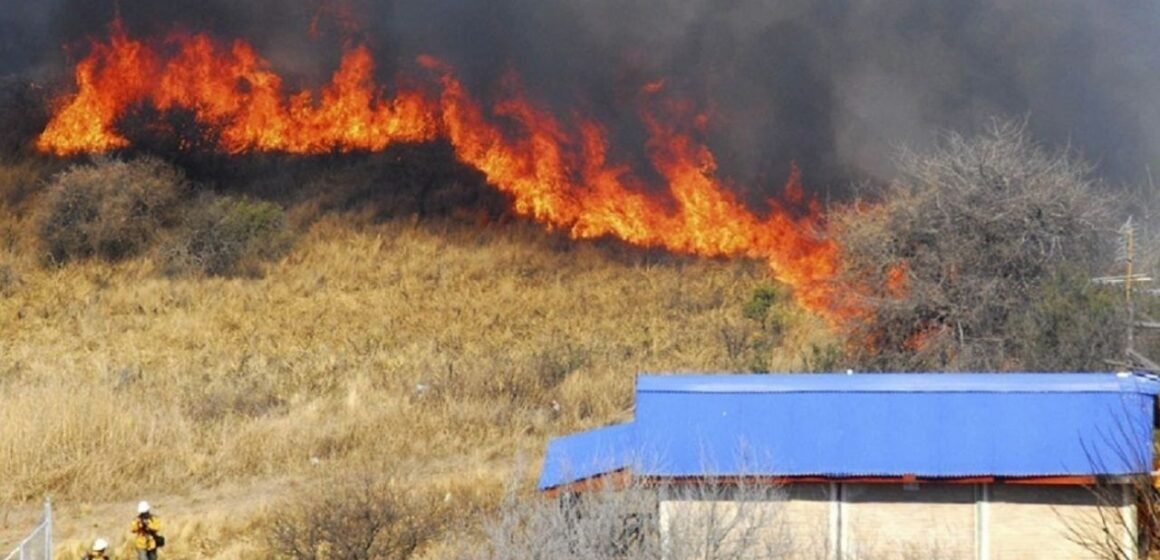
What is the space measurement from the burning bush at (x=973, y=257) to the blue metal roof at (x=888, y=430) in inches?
232

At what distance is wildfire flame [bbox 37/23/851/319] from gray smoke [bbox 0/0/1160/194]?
74 cm

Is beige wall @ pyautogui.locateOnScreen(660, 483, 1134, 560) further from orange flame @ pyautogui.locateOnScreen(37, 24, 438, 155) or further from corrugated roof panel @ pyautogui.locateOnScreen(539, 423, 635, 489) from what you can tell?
orange flame @ pyautogui.locateOnScreen(37, 24, 438, 155)

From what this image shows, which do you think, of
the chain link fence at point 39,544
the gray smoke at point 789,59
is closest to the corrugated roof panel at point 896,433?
the chain link fence at point 39,544

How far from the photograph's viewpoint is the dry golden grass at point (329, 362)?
17.7 meters

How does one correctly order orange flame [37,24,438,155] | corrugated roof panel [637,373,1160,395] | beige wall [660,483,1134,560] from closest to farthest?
1. beige wall [660,483,1134,560]
2. corrugated roof panel [637,373,1160,395]
3. orange flame [37,24,438,155]

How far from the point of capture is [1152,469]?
41.5ft

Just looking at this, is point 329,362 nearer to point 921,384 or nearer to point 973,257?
point 973,257

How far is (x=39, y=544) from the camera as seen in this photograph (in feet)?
Result: 49.8

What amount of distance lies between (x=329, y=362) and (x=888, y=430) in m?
12.7

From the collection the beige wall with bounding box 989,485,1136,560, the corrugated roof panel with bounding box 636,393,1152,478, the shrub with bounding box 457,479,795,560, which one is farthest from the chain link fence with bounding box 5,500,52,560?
the beige wall with bounding box 989,485,1136,560

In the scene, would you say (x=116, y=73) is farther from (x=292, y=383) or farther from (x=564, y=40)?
(x=292, y=383)

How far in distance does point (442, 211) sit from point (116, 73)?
39.8ft

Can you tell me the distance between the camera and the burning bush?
20.0 m

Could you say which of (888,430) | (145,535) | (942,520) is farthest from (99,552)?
(942,520)
